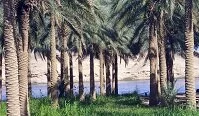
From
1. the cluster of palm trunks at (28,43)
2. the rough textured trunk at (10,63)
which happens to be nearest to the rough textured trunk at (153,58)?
the cluster of palm trunks at (28,43)

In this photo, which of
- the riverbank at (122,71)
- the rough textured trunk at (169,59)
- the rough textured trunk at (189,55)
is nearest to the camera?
the rough textured trunk at (189,55)

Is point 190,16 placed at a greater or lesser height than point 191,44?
greater

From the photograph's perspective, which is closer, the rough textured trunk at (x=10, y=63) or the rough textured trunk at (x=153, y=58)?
the rough textured trunk at (x=10, y=63)

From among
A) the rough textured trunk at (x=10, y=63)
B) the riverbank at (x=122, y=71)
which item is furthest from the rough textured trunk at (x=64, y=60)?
the riverbank at (x=122, y=71)

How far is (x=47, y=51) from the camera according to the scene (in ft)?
136

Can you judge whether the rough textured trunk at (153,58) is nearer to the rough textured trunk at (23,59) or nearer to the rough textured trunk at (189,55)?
the rough textured trunk at (189,55)

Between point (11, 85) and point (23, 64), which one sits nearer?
point (11, 85)

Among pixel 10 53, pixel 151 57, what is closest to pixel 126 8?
pixel 151 57

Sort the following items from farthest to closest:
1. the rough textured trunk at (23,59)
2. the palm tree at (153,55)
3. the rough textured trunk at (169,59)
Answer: the rough textured trunk at (169,59) < the palm tree at (153,55) < the rough textured trunk at (23,59)

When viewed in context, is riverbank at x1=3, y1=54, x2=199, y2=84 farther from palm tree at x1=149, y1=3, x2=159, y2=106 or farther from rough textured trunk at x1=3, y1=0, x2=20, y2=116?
rough textured trunk at x1=3, y1=0, x2=20, y2=116

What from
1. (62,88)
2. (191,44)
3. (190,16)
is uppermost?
(190,16)

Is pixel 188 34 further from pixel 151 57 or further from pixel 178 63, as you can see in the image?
pixel 178 63

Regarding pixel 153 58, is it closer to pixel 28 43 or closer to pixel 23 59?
pixel 28 43

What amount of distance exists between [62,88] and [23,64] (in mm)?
17349
